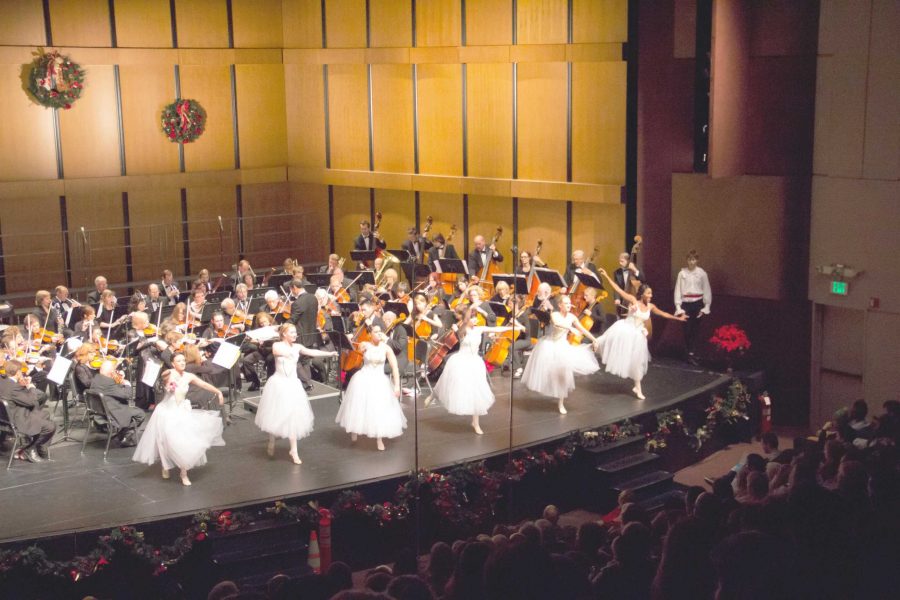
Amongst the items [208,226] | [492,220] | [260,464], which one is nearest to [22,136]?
[208,226]

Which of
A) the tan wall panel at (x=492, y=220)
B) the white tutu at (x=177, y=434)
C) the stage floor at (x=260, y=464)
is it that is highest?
the tan wall panel at (x=492, y=220)

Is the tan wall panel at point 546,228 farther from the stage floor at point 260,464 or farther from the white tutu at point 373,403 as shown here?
the white tutu at point 373,403

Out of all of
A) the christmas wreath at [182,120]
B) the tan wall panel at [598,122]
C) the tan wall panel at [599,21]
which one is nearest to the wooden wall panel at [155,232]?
the christmas wreath at [182,120]

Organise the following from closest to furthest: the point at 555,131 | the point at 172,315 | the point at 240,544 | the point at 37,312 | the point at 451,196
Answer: the point at 240,544 < the point at 172,315 < the point at 37,312 < the point at 555,131 < the point at 451,196

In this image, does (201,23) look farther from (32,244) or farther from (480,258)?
(480,258)

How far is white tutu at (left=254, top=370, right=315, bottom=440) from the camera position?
1011 cm

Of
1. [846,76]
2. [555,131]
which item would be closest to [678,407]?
[846,76]

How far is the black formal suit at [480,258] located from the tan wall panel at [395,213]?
8.80 feet

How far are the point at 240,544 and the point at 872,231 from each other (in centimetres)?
780

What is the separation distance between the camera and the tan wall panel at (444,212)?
1741cm

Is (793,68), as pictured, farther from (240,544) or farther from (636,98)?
(240,544)

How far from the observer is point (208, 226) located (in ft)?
61.5

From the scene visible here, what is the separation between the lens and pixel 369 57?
18000mm

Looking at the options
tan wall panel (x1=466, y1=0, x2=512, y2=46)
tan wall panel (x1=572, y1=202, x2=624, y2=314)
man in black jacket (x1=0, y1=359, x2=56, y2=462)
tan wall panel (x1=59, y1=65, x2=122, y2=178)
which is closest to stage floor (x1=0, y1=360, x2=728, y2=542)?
man in black jacket (x1=0, y1=359, x2=56, y2=462)
